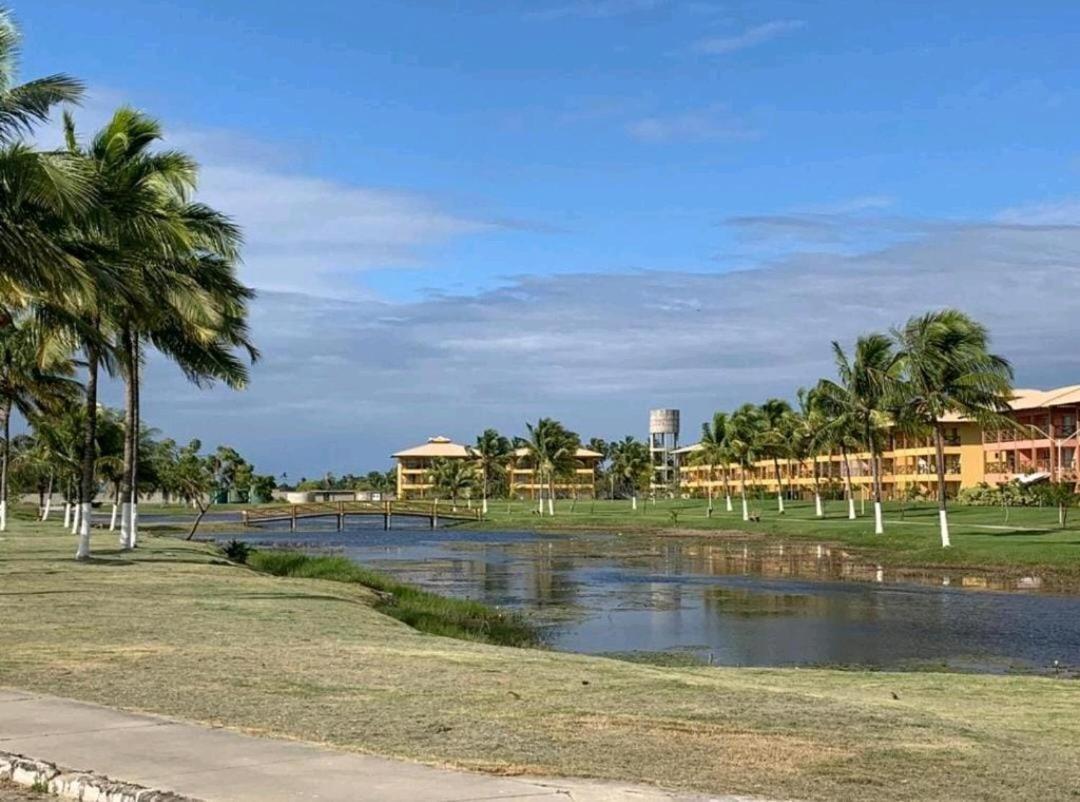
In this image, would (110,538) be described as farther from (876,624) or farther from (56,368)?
(876,624)

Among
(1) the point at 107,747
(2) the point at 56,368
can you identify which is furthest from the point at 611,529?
(1) the point at 107,747

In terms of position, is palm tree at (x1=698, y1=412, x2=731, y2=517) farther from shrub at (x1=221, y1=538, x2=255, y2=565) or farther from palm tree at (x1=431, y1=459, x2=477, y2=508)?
shrub at (x1=221, y1=538, x2=255, y2=565)

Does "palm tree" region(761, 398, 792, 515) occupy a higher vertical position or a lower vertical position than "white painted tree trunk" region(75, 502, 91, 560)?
higher

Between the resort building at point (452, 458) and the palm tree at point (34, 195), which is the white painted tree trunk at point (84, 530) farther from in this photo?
the resort building at point (452, 458)

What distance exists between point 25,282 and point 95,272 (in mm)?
1771

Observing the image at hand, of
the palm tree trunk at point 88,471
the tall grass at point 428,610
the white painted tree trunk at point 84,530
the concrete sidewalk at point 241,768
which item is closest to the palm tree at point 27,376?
the palm tree trunk at point 88,471

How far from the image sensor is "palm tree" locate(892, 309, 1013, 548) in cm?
5203

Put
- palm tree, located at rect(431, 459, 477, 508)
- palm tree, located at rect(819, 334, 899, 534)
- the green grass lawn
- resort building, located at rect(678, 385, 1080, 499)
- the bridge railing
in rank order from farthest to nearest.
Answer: palm tree, located at rect(431, 459, 477, 508)
the bridge railing
resort building, located at rect(678, 385, 1080, 499)
palm tree, located at rect(819, 334, 899, 534)
the green grass lawn

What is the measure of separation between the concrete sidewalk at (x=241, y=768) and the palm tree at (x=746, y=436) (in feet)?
281

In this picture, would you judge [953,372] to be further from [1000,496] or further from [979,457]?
[979,457]

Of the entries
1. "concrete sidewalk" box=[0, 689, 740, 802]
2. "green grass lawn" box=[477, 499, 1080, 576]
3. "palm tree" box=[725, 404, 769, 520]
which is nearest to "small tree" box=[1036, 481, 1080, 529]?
"green grass lawn" box=[477, 499, 1080, 576]

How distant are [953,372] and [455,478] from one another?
93.4m

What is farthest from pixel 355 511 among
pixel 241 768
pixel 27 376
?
pixel 241 768

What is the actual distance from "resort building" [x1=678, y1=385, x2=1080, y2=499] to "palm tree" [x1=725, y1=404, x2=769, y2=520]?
525 centimetres
